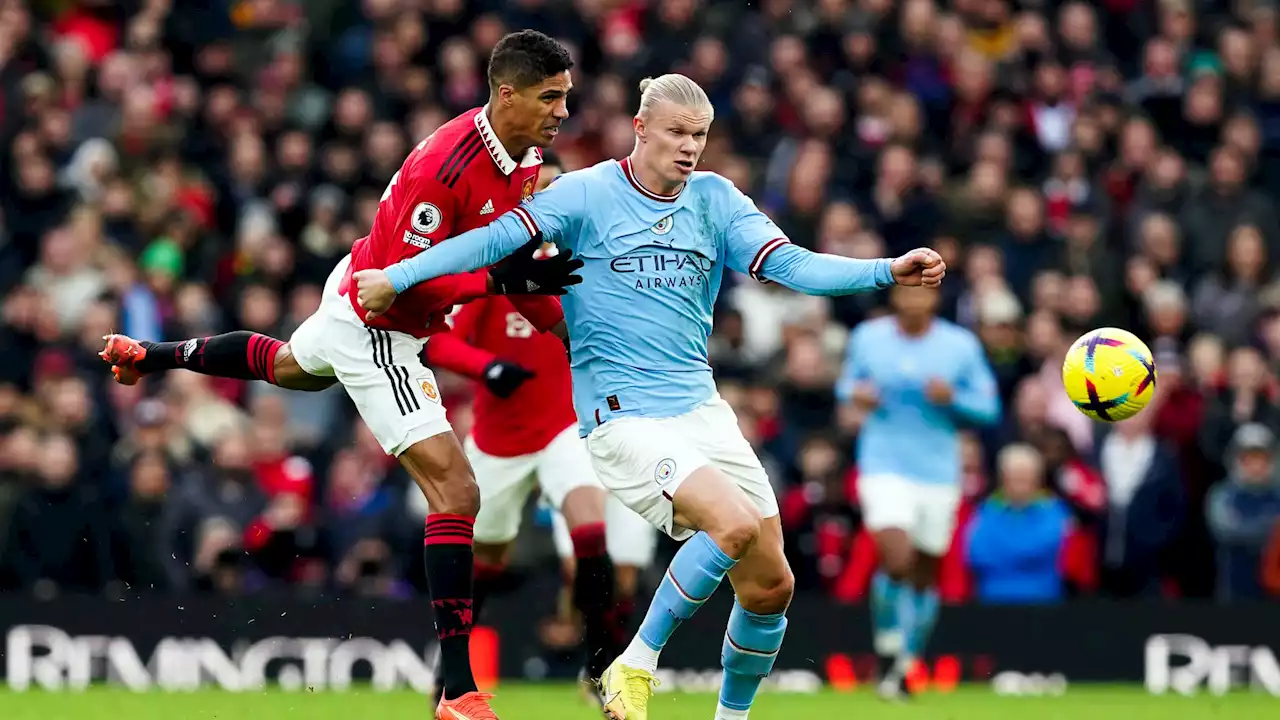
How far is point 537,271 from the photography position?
8898mm

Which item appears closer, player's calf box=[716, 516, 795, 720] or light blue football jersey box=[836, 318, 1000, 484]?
player's calf box=[716, 516, 795, 720]

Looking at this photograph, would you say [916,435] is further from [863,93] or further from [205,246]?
[205,246]

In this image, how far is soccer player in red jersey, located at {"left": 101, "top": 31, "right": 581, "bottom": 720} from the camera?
29.7ft

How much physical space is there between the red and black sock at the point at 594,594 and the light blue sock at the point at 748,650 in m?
1.78

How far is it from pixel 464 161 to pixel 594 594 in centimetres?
279

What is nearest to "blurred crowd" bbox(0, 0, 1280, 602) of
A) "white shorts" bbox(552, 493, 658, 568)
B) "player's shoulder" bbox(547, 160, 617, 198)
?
"white shorts" bbox(552, 493, 658, 568)

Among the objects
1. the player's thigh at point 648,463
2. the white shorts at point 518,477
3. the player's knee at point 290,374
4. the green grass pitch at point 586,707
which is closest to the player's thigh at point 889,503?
the green grass pitch at point 586,707

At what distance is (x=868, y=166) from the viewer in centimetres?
1752

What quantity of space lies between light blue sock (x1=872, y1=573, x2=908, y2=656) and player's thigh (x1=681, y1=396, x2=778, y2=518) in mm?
4946

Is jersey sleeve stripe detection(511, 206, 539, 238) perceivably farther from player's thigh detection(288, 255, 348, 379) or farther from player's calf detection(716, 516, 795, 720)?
player's calf detection(716, 516, 795, 720)

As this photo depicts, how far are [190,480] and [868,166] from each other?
628 centimetres

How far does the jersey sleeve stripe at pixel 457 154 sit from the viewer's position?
9.06 metres

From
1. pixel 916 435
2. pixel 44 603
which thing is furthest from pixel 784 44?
pixel 44 603

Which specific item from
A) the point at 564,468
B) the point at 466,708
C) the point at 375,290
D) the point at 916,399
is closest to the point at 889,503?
the point at 916,399
